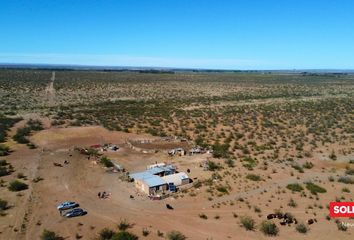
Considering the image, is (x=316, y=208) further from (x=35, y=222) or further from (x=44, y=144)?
(x=44, y=144)

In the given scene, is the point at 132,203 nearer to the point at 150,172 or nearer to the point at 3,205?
the point at 150,172

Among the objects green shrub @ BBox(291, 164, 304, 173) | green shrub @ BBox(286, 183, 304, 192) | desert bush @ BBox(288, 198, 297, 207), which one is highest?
green shrub @ BBox(291, 164, 304, 173)

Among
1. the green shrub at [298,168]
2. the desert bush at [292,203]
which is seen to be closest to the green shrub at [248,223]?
the desert bush at [292,203]

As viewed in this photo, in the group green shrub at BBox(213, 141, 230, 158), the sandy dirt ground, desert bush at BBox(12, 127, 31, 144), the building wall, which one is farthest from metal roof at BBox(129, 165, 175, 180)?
desert bush at BBox(12, 127, 31, 144)

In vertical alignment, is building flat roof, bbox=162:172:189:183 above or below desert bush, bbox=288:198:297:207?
above

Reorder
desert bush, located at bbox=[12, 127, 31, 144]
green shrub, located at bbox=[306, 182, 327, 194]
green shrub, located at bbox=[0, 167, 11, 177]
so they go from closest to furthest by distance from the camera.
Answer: green shrub, located at bbox=[306, 182, 327, 194] → green shrub, located at bbox=[0, 167, 11, 177] → desert bush, located at bbox=[12, 127, 31, 144]

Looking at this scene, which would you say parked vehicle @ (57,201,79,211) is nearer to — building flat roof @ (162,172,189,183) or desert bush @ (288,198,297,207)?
building flat roof @ (162,172,189,183)

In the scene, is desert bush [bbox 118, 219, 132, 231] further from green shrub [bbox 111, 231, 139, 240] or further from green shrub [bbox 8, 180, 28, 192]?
green shrub [bbox 8, 180, 28, 192]

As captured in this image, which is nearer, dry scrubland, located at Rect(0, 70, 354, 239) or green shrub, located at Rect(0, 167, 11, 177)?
dry scrubland, located at Rect(0, 70, 354, 239)

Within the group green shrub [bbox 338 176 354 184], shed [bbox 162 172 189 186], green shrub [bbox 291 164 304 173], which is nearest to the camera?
shed [bbox 162 172 189 186]

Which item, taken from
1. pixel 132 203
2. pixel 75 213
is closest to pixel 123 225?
pixel 75 213
